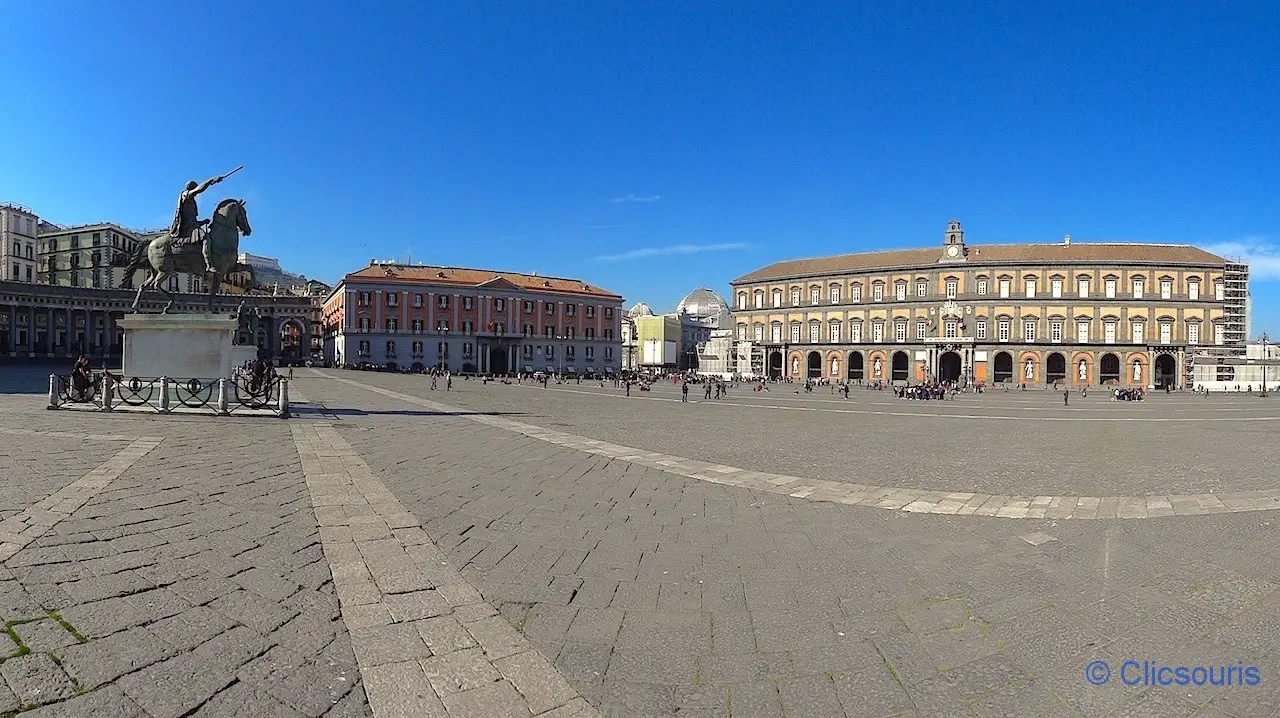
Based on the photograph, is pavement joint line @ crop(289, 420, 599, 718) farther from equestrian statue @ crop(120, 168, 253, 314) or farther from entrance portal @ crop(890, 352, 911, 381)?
entrance portal @ crop(890, 352, 911, 381)

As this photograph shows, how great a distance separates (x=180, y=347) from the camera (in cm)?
1541

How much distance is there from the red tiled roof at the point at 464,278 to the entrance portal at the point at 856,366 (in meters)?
31.0

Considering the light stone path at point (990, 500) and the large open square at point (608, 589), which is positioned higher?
the large open square at point (608, 589)

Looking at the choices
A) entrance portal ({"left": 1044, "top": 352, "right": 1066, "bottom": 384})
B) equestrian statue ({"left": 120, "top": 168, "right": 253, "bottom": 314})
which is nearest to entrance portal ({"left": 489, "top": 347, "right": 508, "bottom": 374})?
equestrian statue ({"left": 120, "top": 168, "right": 253, "bottom": 314})

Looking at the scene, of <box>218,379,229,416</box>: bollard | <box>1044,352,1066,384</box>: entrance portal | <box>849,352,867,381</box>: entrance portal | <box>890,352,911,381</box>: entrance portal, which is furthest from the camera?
<box>849,352,867,381</box>: entrance portal

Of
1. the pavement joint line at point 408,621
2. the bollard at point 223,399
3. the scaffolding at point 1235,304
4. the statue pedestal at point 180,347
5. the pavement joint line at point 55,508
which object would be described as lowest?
the pavement joint line at point 408,621

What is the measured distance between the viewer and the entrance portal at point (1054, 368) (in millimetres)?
66312

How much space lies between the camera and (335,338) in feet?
258

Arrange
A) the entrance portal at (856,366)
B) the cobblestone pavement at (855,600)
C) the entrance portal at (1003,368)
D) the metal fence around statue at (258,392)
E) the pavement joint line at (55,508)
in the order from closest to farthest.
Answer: the cobblestone pavement at (855,600) < the pavement joint line at (55,508) < the metal fence around statue at (258,392) < the entrance portal at (1003,368) < the entrance portal at (856,366)

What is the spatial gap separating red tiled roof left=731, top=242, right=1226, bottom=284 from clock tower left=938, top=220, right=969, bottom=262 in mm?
768

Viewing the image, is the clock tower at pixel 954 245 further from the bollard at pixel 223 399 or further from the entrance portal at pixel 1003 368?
the bollard at pixel 223 399

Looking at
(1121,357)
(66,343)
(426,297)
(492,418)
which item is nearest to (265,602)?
(492,418)

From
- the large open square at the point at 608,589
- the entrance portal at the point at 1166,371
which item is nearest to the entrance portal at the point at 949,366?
the entrance portal at the point at 1166,371

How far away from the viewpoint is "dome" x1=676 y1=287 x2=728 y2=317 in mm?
130250
